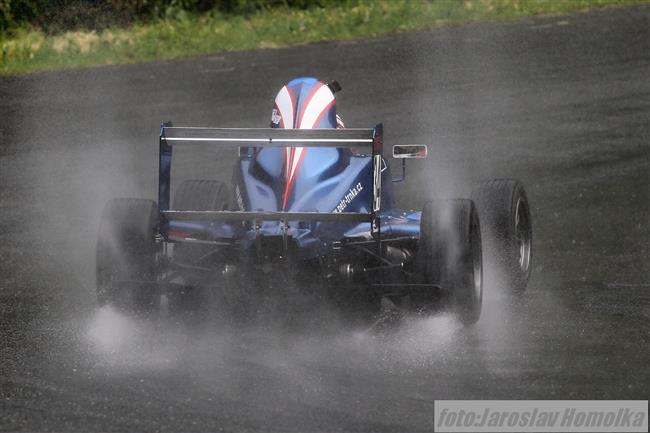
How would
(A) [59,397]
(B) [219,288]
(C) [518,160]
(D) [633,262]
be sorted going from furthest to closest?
1. (C) [518,160]
2. (D) [633,262]
3. (B) [219,288]
4. (A) [59,397]

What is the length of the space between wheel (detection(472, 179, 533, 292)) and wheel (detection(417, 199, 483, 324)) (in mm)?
850

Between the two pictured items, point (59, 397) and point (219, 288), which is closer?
point (59, 397)

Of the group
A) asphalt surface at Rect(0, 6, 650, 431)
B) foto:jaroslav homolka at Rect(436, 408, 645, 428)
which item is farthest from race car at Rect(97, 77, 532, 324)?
foto:jaroslav homolka at Rect(436, 408, 645, 428)

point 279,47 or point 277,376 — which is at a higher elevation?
point 279,47

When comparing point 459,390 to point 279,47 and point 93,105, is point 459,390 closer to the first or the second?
point 93,105

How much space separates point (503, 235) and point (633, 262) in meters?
1.80

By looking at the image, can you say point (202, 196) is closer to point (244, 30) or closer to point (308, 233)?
point (308, 233)

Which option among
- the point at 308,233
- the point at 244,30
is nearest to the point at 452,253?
the point at 308,233

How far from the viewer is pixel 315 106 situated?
9.32 metres

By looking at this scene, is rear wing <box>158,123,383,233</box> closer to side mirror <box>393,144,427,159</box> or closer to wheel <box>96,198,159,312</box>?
wheel <box>96,198,159,312</box>

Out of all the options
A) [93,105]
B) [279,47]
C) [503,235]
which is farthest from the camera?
[279,47]

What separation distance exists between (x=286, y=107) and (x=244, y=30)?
39.0ft

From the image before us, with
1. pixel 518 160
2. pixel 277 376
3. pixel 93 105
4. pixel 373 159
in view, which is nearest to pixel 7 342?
pixel 277 376

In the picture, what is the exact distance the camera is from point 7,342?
838 centimetres
